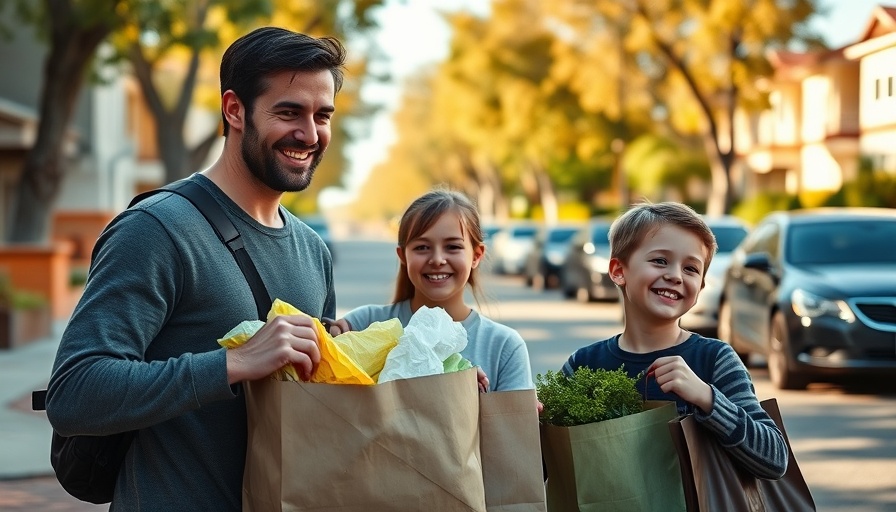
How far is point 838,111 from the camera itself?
851cm

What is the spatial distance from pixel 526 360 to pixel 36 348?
552 inches

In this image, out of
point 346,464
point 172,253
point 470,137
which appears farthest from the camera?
point 470,137

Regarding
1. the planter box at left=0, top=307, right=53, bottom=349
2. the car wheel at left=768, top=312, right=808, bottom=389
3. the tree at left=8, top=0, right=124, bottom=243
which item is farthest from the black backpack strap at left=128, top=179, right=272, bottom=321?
the tree at left=8, top=0, right=124, bottom=243

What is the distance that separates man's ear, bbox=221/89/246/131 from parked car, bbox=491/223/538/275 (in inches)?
1309

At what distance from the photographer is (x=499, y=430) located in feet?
8.77

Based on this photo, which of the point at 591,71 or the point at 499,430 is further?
the point at 591,71

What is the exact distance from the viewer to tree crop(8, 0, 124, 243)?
19297 mm

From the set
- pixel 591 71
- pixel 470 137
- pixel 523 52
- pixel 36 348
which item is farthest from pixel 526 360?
pixel 470 137

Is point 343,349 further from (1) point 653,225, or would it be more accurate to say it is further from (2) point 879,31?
(2) point 879,31

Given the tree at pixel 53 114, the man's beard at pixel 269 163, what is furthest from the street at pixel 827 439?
the tree at pixel 53 114

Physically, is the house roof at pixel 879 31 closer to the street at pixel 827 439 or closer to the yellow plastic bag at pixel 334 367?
the street at pixel 827 439

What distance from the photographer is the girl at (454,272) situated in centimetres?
380

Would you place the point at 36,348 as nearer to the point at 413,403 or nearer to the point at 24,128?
the point at 24,128

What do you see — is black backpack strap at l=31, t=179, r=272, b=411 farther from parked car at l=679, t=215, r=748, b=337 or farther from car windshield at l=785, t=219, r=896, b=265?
parked car at l=679, t=215, r=748, b=337
